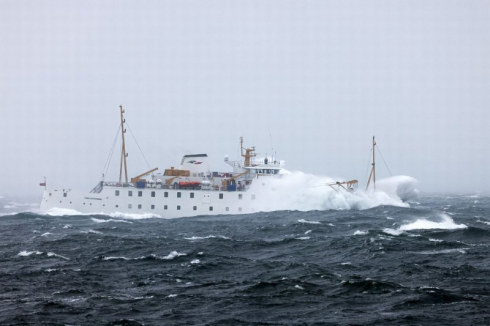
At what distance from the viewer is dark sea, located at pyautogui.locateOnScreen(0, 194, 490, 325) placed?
20.7 m

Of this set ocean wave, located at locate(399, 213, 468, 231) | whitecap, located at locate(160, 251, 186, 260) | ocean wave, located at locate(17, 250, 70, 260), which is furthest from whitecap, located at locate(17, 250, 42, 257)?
ocean wave, located at locate(399, 213, 468, 231)

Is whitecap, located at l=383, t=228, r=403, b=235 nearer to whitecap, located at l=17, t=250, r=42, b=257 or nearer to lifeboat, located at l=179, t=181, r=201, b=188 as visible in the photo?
whitecap, located at l=17, t=250, r=42, b=257

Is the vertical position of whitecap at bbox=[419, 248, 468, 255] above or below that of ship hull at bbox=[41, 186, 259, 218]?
below

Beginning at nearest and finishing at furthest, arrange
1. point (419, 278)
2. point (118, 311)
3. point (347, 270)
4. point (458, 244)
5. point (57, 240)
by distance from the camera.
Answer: point (118, 311) < point (419, 278) < point (347, 270) < point (458, 244) < point (57, 240)

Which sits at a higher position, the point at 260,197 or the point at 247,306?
the point at 260,197

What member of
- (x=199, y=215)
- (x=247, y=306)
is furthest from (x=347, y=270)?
(x=199, y=215)

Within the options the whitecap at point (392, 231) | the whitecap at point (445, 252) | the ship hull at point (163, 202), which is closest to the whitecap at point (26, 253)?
the whitecap at point (445, 252)

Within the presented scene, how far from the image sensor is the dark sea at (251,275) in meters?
20.7

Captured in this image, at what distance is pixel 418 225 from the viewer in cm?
4697

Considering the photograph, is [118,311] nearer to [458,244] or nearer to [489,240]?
[458,244]

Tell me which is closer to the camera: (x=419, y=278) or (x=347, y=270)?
(x=419, y=278)

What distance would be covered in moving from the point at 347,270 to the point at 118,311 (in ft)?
42.8

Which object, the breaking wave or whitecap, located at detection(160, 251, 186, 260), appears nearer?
whitecap, located at detection(160, 251, 186, 260)

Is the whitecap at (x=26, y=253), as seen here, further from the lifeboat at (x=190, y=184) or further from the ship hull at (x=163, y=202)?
the lifeboat at (x=190, y=184)
